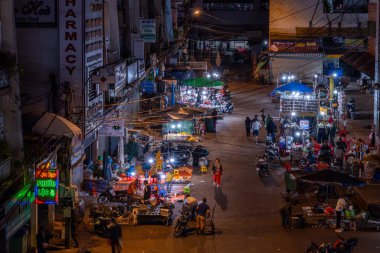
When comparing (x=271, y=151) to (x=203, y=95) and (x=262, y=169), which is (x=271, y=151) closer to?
(x=262, y=169)

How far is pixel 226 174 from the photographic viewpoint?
102 feet

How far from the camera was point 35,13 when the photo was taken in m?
24.1

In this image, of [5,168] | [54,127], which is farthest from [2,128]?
[54,127]

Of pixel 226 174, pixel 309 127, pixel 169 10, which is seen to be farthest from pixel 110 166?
pixel 169 10

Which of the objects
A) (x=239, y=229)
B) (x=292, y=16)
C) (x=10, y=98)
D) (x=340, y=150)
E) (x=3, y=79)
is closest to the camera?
(x=3, y=79)

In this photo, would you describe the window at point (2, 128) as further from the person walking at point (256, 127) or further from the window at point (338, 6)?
the window at point (338, 6)

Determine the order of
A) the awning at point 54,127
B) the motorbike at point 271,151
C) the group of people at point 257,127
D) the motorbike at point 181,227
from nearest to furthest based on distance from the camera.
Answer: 1. the awning at point 54,127
2. the motorbike at point 181,227
3. the motorbike at point 271,151
4. the group of people at point 257,127

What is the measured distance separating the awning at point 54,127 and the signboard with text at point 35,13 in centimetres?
363

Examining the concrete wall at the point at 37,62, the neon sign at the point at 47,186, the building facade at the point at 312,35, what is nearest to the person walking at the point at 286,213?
the neon sign at the point at 47,186

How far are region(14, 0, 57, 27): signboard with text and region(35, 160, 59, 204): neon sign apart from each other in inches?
250

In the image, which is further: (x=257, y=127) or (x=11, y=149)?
(x=257, y=127)

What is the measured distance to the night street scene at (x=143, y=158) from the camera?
19.8 m

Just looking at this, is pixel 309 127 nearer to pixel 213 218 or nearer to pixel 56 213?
pixel 213 218

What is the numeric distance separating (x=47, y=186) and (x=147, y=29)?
61.8 feet
